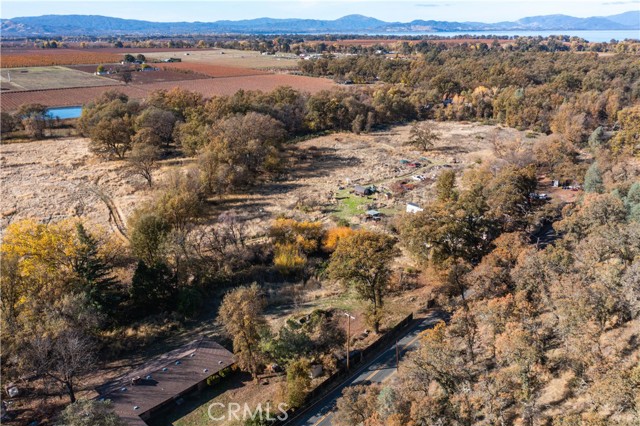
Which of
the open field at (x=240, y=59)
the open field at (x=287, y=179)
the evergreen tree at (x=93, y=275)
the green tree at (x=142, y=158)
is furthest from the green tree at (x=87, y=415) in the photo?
the open field at (x=240, y=59)

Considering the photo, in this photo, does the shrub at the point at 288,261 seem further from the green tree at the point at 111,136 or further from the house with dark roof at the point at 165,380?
the green tree at the point at 111,136

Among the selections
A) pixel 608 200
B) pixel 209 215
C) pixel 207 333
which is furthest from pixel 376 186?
pixel 207 333

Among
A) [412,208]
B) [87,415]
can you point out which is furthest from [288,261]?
[87,415]

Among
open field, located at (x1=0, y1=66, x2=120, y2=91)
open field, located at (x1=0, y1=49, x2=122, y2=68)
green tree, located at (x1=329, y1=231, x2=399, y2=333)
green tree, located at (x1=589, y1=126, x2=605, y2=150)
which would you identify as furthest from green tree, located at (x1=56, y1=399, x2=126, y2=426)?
open field, located at (x1=0, y1=49, x2=122, y2=68)

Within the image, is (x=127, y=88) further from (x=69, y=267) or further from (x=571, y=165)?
(x=571, y=165)

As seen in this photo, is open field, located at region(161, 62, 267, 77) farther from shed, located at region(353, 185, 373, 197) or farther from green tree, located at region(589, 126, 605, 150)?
green tree, located at region(589, 126, 605, 150)
